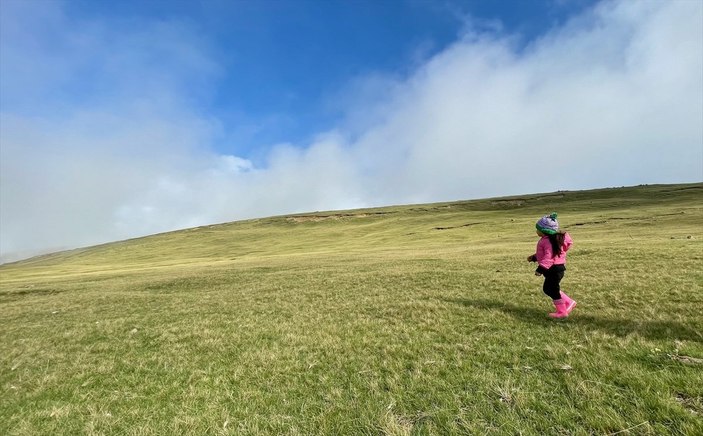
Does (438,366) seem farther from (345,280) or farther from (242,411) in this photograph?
(345,280)

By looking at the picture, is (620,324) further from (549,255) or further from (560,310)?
(549,255)

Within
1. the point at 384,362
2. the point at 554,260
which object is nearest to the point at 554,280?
the point at 554,260

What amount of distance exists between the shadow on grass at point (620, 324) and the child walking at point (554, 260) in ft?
1.79

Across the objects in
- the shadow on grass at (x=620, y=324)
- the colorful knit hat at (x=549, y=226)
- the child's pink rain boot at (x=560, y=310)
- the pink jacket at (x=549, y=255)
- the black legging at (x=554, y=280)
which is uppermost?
the colorful knit hat at (x=549, y=226)

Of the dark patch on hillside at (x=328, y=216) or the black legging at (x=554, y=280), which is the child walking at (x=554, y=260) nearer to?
the black legging at (x=554, y=280)

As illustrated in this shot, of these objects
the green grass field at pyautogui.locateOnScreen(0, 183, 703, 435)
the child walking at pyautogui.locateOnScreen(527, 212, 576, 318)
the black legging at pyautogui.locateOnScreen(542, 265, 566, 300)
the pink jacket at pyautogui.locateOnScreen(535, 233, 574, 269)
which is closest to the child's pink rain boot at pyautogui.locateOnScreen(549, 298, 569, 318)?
the child walking at pyautogui.locateOnScreen(527, 212, 576, 318)

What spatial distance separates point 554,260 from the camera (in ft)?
46.3

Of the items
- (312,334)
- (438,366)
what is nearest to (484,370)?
(438,366)

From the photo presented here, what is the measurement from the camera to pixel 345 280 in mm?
28016

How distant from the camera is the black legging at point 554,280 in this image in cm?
1382

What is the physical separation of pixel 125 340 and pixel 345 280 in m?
14.8

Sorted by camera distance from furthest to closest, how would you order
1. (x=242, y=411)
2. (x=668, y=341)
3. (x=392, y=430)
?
(x=668, y=341)
(x=242, y=411)
(x=392, y=430)

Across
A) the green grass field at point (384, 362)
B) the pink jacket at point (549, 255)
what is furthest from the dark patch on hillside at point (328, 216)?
the pink jacket at point (549, 255)

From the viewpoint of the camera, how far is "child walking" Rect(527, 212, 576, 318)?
13828 mm
